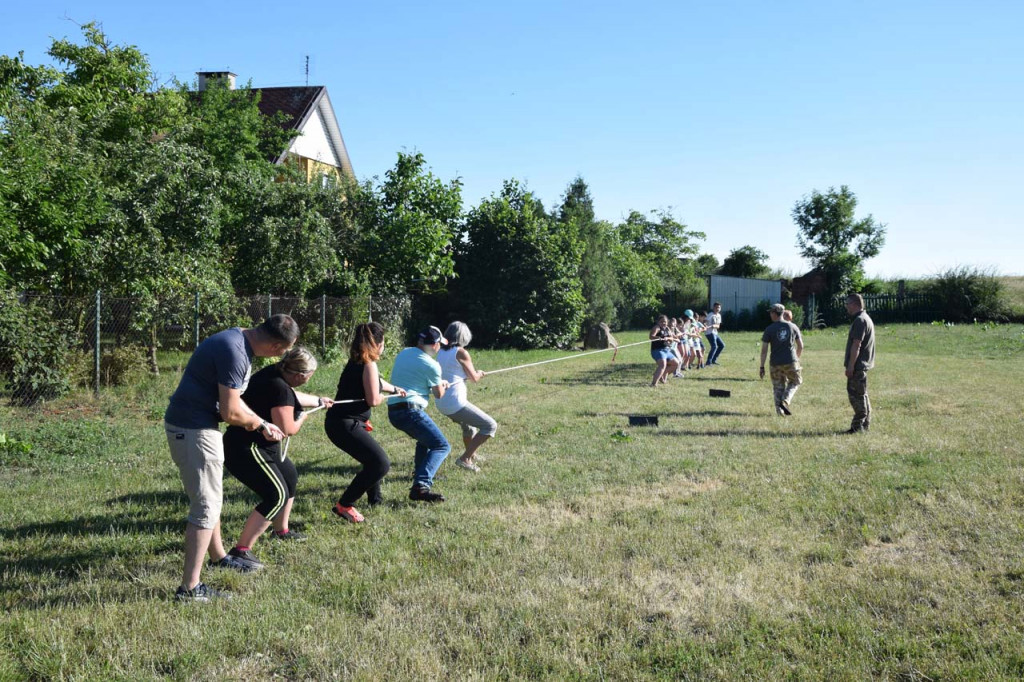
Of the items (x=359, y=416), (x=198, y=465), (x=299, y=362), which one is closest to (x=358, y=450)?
(x=359, y=416)

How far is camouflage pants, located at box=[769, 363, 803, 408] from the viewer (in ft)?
39.5

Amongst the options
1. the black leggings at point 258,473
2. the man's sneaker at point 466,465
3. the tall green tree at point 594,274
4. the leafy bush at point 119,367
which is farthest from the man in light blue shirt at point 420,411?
the tall green tree at point 594,274

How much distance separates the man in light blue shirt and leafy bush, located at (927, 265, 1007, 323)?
4113 cm

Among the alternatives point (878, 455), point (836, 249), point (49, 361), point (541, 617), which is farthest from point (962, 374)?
point (836, 249)

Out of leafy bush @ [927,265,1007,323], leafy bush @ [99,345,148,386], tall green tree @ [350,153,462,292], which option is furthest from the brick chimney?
leafy bush @ [927,265,1007,323]

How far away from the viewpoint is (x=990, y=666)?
3.82 metres

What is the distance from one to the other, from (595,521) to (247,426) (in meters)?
3.09

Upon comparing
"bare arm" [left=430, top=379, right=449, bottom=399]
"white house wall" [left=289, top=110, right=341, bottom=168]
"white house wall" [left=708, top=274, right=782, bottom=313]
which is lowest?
"bare arm" [left=430, top=379, right=449, bottom=399]

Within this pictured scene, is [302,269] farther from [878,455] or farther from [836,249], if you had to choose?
[836,249]

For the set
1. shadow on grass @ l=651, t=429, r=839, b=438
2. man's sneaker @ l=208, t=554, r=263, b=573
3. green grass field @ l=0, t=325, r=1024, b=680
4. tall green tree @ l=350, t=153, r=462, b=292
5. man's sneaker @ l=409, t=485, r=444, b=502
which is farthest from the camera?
tall green tree @ l=350, t=153, r=462, b=292

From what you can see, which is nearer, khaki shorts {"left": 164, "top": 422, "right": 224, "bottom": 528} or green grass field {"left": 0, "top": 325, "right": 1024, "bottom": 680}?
green grass field {"left": 0, "top": 325, "right": 1024, "bottom": 680}

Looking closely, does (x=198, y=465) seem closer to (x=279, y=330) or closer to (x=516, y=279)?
(x=279, y=330)

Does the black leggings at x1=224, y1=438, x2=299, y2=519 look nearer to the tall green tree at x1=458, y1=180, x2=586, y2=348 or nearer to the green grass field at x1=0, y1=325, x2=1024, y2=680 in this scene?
the green grass field at x1=0, y1=325, x2=1024, y2=680

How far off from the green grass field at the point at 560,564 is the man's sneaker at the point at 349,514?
0.14 m
